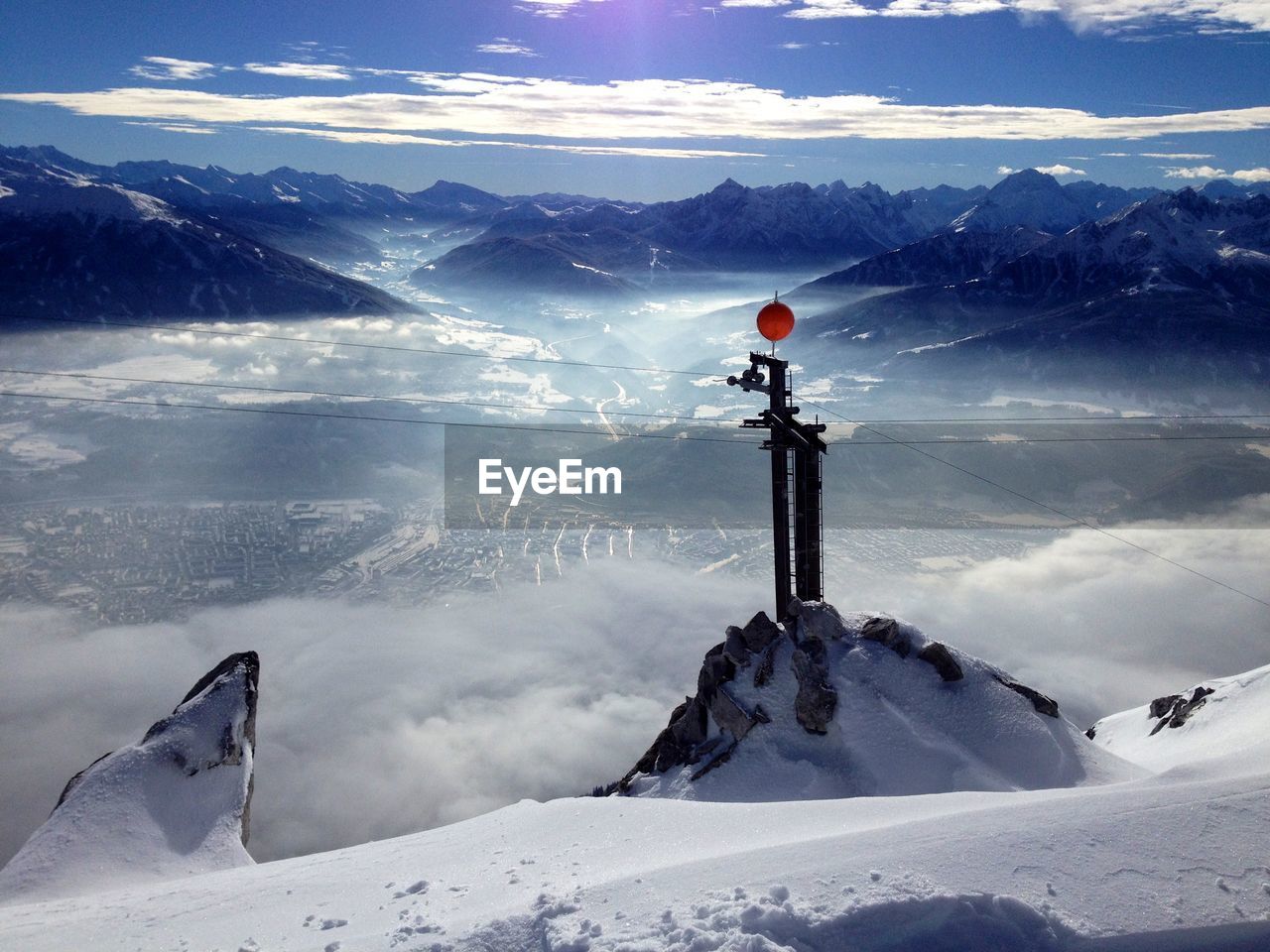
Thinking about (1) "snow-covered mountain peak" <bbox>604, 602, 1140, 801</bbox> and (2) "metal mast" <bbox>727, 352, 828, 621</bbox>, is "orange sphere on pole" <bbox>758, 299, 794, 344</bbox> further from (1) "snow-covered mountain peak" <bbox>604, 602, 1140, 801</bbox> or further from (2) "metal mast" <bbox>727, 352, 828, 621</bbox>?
(1) "snow-covered mountain peak" <bbox>604, 602, 1140, 801</bbox>

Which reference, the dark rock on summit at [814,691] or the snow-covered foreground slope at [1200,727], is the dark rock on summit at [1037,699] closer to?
the snow-covered foreground slope at [1200,727]

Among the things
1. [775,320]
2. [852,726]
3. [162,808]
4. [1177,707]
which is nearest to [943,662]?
[852,726]

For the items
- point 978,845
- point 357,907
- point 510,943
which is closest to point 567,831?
point 357,907

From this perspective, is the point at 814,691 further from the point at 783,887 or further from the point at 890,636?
the point at 783,887

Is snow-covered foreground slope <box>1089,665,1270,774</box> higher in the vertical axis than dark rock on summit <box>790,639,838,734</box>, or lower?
lower

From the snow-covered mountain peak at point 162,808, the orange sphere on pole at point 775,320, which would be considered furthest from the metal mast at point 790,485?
the snow-covered mountain peak at point 162,808

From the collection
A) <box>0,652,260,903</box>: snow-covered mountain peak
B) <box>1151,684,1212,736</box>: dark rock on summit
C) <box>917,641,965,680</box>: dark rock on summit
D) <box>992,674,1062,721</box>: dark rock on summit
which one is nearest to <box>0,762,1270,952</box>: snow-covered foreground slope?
<box>0,652,260,903</box>: snow-covered mountain peak
